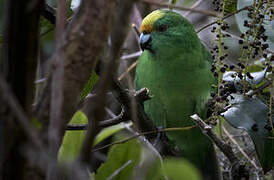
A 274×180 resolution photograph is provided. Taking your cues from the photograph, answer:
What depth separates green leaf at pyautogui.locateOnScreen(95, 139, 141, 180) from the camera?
42.1 inches

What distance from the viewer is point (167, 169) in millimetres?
598

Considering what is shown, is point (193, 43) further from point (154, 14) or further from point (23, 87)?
point (23, 87)

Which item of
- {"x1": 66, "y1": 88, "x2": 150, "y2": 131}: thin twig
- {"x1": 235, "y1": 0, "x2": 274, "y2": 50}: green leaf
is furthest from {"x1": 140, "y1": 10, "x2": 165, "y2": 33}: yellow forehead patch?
{"x1": 66, "y1": 88, "x2": 150, "y2": 131}: thin twig

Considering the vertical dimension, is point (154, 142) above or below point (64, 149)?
below

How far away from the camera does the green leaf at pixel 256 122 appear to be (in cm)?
123

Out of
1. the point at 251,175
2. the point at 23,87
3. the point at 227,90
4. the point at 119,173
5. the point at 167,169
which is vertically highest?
the point at 23,87

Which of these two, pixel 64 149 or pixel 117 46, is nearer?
pixel 117 46

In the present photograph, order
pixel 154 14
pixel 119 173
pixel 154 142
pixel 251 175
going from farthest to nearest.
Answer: pixel 154 14 < pixel 154 142 < pixel 251 175 < pixel 119 173

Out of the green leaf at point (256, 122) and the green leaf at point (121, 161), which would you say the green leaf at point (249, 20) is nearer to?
the green leaf at point (256, 122)

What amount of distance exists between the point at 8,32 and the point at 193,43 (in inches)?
62.3

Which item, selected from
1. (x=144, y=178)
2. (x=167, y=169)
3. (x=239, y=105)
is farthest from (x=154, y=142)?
(x=167, y=169)

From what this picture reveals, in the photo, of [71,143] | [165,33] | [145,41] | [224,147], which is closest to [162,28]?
[165,33]

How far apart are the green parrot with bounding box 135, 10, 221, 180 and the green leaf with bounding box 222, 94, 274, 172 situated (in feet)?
1.85

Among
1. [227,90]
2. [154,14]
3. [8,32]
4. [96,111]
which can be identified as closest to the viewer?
[96,111]
